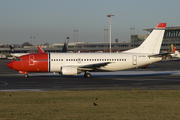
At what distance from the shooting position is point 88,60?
1569 inches

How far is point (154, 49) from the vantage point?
135ft

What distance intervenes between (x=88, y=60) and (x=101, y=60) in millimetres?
1958

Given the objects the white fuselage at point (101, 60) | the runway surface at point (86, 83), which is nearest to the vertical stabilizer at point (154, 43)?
the white fuselage at point (101, 60)

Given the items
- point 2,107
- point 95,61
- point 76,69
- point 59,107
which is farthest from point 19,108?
point 95,61

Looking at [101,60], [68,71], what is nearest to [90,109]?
[68,71]

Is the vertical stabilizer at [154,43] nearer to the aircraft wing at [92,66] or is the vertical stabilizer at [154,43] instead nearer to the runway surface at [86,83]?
the runway surface at [86,83]

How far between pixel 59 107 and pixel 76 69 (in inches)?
915

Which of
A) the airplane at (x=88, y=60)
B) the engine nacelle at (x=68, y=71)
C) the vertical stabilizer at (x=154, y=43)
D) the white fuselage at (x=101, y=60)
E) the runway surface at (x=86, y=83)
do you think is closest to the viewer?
the runway surface at (x=86, y=83)

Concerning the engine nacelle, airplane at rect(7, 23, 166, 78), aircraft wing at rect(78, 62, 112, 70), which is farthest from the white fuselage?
the engine nacelle

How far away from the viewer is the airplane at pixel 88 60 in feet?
128

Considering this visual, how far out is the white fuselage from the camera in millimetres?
39269

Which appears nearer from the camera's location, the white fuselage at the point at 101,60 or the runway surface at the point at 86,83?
the runway surface at the point at 86,83

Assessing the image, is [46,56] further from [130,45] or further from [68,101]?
[130,45]

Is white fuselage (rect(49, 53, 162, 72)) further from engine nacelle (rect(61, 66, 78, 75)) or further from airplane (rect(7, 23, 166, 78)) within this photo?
A: engine nacelle (rect(61, 66, 78, 75))
